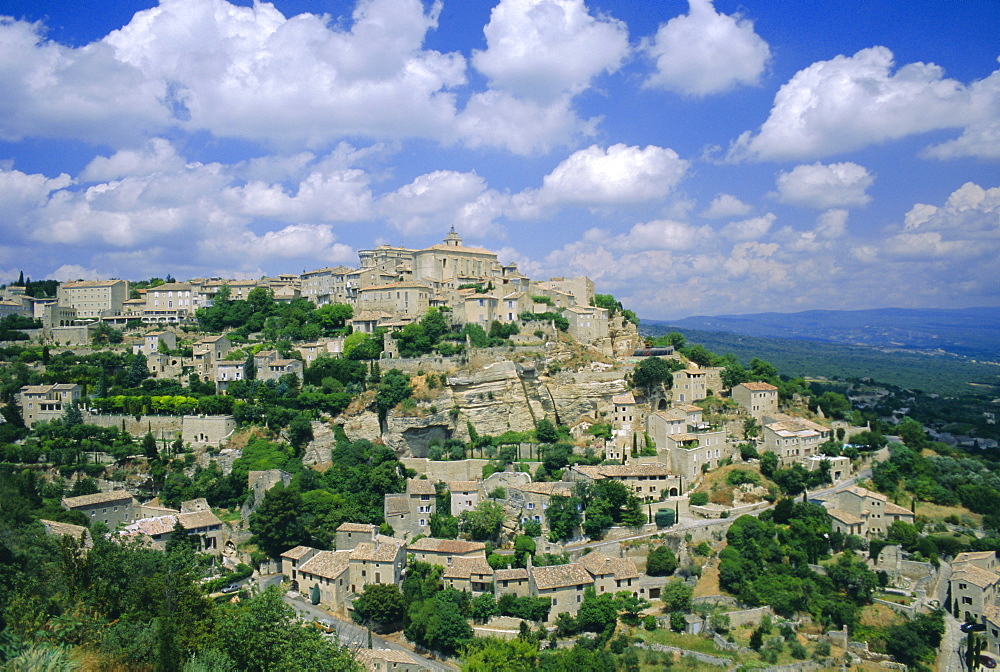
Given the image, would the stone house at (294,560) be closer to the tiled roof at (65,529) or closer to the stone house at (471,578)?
the stone house at (471,578)

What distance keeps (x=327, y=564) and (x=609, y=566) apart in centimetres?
1265

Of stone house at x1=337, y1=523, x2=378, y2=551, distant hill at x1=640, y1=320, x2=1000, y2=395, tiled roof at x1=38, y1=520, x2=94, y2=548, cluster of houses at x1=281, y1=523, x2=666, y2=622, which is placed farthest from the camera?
distant hill at x1=640, y1=320, x2=1000, y2=395

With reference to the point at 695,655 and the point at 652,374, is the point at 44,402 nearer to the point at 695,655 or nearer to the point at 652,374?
the point at 652,374

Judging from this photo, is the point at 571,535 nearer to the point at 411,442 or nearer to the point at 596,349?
the point at 411,442

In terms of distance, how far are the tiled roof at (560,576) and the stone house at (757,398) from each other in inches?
714

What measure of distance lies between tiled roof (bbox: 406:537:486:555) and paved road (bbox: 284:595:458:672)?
4.24 m

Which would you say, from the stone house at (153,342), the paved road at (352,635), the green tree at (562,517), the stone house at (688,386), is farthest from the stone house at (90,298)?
the stone house at (688,386)

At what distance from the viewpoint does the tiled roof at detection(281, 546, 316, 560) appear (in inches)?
1300

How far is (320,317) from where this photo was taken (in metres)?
54.4

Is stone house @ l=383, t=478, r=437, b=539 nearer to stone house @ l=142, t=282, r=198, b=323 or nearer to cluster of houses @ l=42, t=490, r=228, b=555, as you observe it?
cluster of houses @ l=42, t=490, r=228, b=555

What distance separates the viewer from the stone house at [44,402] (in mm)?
45344

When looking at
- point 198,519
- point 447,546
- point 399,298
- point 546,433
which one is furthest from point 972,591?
point 399,298

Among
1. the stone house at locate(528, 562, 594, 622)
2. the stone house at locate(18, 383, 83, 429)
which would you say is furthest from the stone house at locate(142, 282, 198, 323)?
the stone house at locate(528, 562, 594, 622)

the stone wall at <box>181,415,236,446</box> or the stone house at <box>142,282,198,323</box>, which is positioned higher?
the stone house at <box>142,282,198,323</box>
